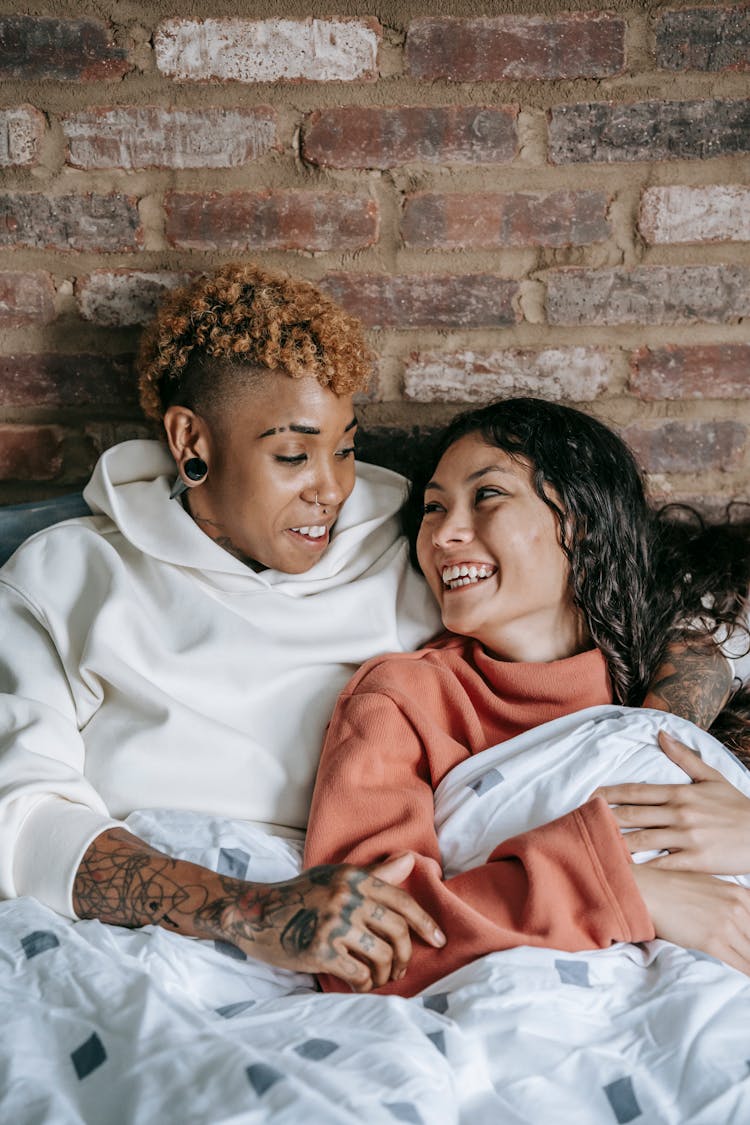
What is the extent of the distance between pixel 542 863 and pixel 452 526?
543mm

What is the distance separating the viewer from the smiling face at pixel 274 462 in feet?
4.74

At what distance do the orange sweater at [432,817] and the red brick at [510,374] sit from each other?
1.59 ft

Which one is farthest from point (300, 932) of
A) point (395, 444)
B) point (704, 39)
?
point (704, 39)

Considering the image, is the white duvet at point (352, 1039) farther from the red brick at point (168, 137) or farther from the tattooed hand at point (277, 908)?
the red brick at point (168, 137)

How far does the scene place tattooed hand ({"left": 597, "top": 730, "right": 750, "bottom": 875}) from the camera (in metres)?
1.21

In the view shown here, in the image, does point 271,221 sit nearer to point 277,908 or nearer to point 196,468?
point 196,468

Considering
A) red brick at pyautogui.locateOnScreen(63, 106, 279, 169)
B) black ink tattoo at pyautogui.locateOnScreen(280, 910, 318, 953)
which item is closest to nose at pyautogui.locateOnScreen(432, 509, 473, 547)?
black ink tattoo at pyautogui.locateOnScreen(280, 910, 318, 953)

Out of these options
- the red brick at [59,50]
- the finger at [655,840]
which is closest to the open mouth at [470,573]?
the finger at [655,840]

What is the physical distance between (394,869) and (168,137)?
1.28m

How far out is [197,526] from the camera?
1.49 meters

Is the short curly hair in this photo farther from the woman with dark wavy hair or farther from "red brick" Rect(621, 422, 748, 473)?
"red brick" Rect(621, 422, 748, 473)

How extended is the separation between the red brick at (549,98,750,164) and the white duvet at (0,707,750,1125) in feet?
4.23

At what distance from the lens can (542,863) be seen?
1.11m

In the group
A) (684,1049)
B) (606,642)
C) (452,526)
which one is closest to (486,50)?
(452,526)
